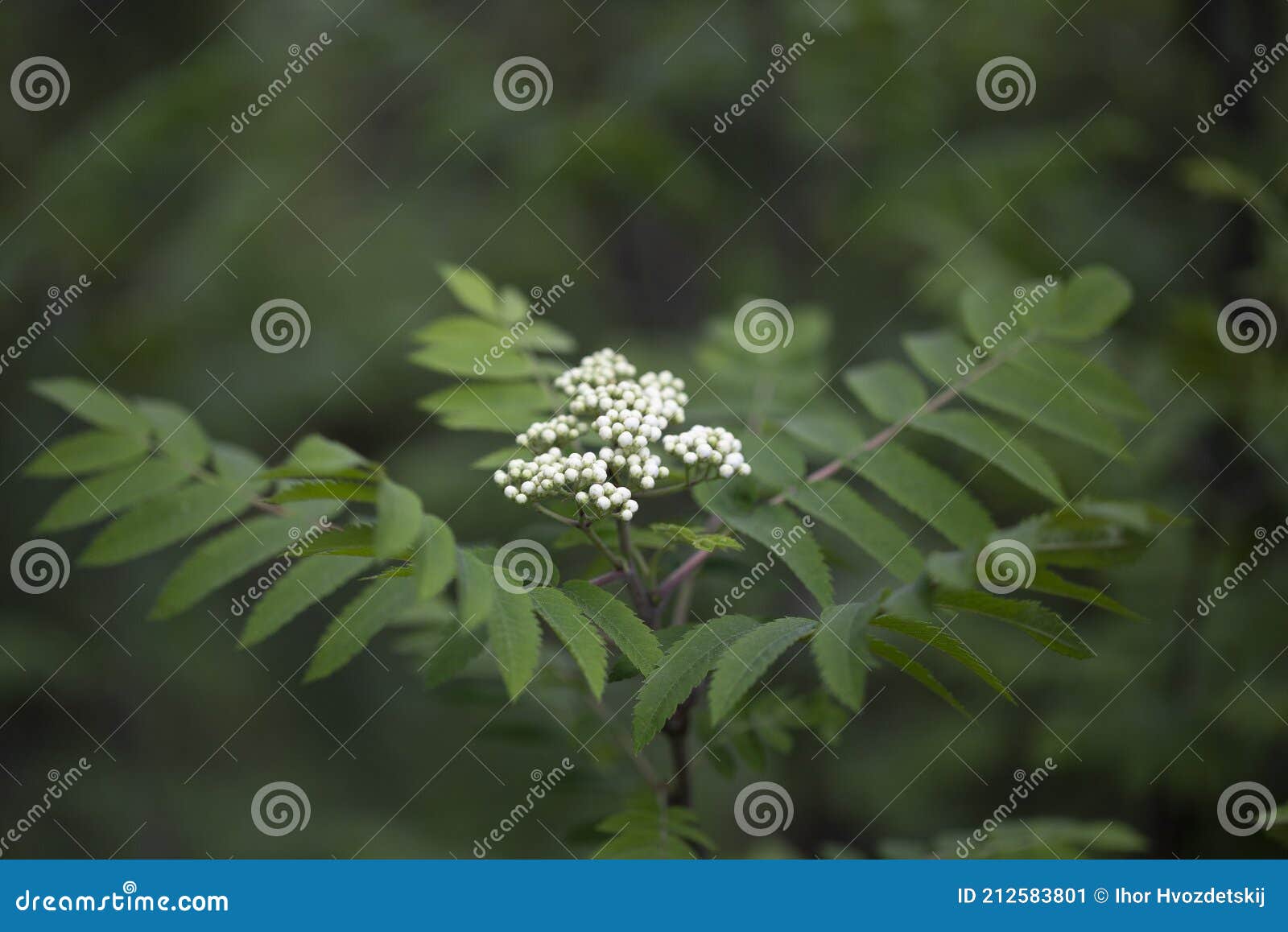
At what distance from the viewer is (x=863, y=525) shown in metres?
2.38

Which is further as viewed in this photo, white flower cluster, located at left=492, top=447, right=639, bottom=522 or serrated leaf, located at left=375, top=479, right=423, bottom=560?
white flower cluster, located at left=492, top=447, right=639, bottom=522

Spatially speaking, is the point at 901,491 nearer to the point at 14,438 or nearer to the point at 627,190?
the point at 627,190

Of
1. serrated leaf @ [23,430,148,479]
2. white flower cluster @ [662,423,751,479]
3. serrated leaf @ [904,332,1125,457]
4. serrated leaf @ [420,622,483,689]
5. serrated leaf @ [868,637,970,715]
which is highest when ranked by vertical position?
serrated leaf @ [904,332,1125,457]

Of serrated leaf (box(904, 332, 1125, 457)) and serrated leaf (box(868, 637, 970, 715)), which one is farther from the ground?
serrated leaf (box(904, 332, 1125, 457))

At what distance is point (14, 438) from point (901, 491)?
186 inches

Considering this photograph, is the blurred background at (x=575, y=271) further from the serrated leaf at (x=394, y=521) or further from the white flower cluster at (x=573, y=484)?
the serrated leaf at (x=394, y=521)

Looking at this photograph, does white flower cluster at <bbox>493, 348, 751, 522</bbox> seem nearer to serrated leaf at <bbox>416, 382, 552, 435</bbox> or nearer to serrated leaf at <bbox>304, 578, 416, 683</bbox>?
serrated leaf at <bbox>416, 382, 552, 435</bbox>

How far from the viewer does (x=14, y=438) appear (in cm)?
498

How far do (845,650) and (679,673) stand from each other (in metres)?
0.35

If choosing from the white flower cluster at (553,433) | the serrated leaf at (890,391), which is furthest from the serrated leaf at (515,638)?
the serrated leaf at (890,391)

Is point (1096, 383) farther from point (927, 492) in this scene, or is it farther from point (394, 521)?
point (394, 521)

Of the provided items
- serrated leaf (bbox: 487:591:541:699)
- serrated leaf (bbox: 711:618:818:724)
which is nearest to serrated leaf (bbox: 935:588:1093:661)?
serrated leaf (bbox: 711:618:818:724)

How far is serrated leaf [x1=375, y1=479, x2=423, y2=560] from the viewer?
167 cm

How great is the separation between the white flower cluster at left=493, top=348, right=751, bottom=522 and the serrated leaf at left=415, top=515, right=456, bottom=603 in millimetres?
262
